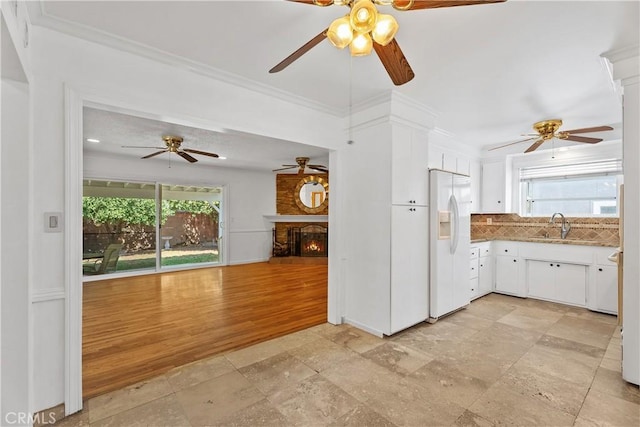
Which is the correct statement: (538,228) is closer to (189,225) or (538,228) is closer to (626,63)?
(626,63)

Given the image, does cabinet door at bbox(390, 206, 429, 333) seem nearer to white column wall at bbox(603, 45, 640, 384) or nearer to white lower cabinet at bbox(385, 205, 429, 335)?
white lower cabinet at bbox(385, 205, 429, 335)

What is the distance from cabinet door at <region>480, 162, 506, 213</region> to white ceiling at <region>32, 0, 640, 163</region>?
78.7 inches

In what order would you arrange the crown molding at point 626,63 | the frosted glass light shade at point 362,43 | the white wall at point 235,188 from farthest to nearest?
1. the white wall at point 235,188
2. the crown molding at point 626,63
3. the frosted glass light shade at point 362,43

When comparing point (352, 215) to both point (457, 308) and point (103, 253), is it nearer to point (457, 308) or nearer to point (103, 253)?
point (457, 308)

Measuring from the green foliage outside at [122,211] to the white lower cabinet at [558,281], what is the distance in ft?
23.7

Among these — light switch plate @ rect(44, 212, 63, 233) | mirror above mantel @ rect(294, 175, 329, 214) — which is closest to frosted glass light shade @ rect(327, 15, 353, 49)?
light switch plate @ rect(44, 212, 63, 233)

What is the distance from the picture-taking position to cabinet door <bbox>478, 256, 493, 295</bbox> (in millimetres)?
4590

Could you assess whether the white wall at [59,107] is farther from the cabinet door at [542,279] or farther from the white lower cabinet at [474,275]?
the cabinet door at [542,279]

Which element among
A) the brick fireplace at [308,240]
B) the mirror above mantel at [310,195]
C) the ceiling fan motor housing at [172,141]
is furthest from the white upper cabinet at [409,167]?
the brick fireplace at [308,240]

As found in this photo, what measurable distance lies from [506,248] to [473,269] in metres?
0.89

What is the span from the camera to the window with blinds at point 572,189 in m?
4.40

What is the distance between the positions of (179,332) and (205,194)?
181 inches

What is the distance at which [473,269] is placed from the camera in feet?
14.4

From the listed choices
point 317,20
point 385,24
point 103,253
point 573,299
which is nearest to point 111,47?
point 317,20
